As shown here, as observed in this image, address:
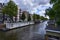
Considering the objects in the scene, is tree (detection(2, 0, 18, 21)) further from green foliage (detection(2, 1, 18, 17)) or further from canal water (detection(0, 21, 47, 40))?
canal water (detection(0, 21, 47, 40))

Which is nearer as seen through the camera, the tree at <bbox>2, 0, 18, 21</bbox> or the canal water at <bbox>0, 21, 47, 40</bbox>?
the canal water at <bbox>0, 21, 47, 40</bbox>

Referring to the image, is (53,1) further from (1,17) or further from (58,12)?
(1,17)

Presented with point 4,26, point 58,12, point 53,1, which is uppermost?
point 53,1

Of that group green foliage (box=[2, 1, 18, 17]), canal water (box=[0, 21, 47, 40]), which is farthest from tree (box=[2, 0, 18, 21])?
canal water (box=[0, 21, 47, 40])

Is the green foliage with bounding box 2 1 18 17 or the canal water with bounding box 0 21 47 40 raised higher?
the green foliage with bounding box 2 1 18 17

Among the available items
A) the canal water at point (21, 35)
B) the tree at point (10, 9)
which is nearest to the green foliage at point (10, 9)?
the tree at point (10, 9)

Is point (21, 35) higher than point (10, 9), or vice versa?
point (10, 9)

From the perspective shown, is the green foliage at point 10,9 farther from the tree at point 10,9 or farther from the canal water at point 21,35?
the canal water at point 21,35

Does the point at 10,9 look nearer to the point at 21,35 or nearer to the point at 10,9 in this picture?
the point at 10,9

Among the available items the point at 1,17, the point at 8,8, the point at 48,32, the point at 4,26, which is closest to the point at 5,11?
the point at 8,8

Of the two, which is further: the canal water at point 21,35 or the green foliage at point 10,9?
the green foliage at point 10,9

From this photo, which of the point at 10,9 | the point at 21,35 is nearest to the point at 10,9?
the point at 10,9

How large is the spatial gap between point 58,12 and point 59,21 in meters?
0.80

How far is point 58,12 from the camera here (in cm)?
1365
